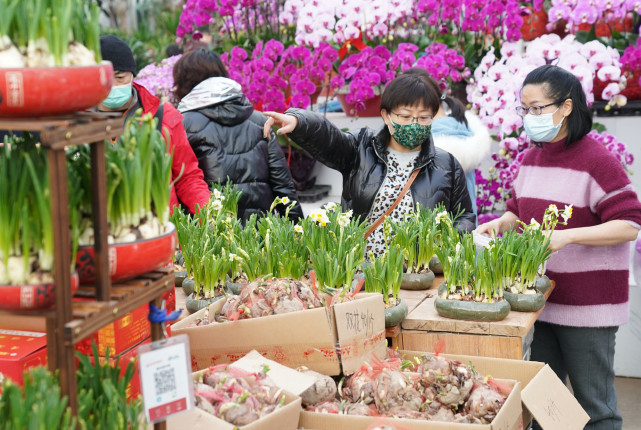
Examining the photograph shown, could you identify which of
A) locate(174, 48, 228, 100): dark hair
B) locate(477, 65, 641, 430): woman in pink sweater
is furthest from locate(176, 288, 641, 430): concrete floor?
locate(174, 48, 228, 100): dark hair

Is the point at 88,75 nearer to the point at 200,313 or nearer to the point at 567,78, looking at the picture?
the point at 200,313

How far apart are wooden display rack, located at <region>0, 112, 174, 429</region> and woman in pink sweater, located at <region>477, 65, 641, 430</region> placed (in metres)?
2.04

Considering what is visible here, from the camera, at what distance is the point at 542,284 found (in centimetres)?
304

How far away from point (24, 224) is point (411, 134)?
237cm

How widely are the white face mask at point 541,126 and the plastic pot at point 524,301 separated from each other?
70 cm

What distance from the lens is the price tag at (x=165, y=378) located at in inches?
62.3

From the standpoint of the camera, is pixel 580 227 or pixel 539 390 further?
pixel 580 227

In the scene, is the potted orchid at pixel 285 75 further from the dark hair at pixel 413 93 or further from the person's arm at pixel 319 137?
the dark hair at pixel 413 93

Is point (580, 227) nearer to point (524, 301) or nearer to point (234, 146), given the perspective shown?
point (524, 301)

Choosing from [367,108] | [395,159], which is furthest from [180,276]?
[367,108]

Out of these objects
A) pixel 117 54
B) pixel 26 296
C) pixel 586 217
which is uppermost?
pixel 117 54

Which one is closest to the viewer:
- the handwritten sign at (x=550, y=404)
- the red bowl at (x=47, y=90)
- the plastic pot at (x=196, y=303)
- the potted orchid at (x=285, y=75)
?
the red bowl at (x=47, y=90)

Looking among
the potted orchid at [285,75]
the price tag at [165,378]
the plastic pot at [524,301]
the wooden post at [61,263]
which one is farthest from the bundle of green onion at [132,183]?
the potted orchid at [285,75]

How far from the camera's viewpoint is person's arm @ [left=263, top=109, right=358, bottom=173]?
3398 mm
